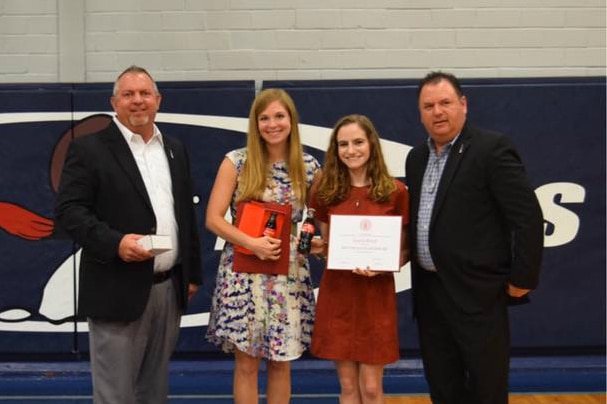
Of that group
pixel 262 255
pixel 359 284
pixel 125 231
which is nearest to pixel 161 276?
pixel 125 231

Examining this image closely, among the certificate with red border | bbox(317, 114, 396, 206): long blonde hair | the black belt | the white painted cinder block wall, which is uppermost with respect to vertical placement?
the white painted cinder block wall

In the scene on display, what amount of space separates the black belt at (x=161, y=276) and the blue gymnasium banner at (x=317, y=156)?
1.80 m

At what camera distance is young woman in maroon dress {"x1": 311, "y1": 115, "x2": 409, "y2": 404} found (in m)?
3.12

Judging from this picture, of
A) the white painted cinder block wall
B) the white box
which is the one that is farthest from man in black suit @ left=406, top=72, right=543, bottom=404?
the white painted cinder block wall

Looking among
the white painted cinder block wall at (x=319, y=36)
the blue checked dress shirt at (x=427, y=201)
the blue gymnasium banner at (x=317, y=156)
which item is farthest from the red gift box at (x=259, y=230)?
the white painted cinder block wall at (x=319, y=36)

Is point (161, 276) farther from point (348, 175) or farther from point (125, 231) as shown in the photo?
point (348, 175)

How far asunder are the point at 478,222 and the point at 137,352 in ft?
4.73

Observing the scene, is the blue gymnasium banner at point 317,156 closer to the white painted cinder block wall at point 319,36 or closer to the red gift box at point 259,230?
the white painted cinder block wall at point 319,36

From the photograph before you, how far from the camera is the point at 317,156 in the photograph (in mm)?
4934

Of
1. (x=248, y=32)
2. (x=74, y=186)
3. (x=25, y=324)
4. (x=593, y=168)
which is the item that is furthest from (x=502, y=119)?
(x=25, y=324)

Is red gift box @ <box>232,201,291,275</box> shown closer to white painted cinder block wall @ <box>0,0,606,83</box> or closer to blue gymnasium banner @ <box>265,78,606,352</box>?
blue gymnasium banner @ <box>265,78,606,352</box>

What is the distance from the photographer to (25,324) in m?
4.93

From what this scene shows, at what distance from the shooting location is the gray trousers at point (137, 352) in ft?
9.76

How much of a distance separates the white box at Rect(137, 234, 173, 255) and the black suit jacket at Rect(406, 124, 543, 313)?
1026 millimetres
